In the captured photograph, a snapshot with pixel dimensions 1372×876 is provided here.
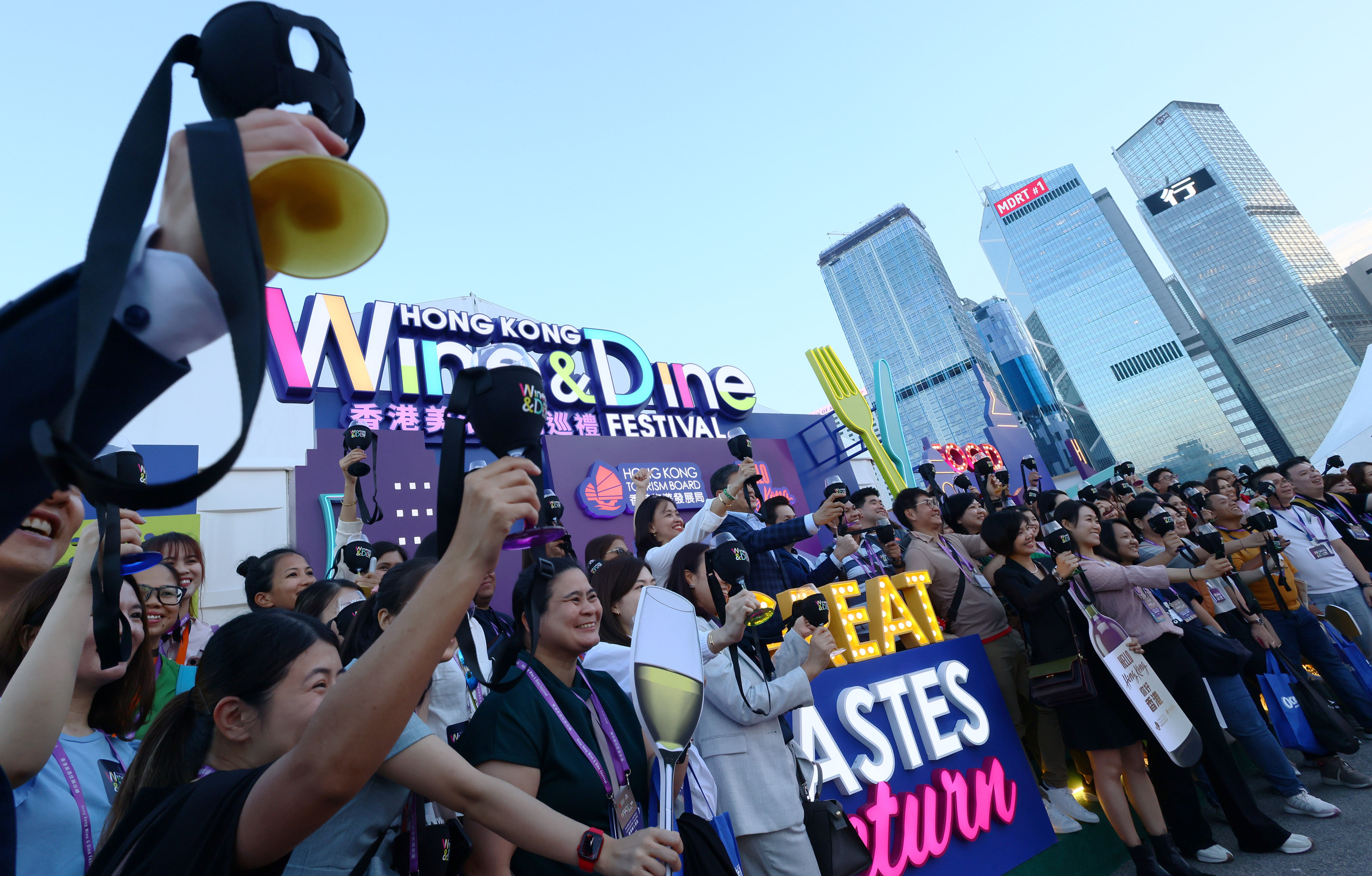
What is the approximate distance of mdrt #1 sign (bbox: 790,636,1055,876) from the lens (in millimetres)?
3205

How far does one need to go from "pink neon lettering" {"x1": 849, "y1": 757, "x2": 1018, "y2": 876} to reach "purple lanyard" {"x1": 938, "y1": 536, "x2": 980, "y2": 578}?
138 cm

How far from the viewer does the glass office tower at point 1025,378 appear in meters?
86.5

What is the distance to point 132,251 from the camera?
2.06 ft

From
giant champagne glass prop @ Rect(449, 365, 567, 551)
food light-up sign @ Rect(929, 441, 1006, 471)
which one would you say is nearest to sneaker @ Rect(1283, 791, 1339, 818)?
giant champagne glass prop @ Rect(449, 365, 567, 551)

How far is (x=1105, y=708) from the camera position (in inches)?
147

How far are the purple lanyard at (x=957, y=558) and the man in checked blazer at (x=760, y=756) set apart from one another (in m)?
2.35

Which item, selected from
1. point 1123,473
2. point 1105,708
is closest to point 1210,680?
point 1105,708

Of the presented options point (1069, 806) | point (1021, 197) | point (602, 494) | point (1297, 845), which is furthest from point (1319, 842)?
point (1021, 197)

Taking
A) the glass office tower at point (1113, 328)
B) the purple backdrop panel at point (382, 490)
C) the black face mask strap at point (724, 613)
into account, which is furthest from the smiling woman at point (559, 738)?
the glass office tower at point (1113, 328)

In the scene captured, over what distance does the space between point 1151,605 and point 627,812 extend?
12.5ft

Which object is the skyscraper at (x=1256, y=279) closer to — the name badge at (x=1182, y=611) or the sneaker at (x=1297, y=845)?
the name badge at (x=1182, y=611)

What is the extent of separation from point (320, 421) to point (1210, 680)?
424 inches

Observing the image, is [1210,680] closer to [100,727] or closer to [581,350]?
[100,727]

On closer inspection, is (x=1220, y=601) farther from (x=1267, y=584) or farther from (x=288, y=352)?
(x=288, y=352)
